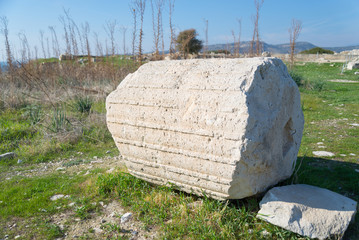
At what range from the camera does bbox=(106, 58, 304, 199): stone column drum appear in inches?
94.0

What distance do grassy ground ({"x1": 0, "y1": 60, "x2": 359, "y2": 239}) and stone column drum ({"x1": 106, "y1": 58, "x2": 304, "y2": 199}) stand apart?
24 cm

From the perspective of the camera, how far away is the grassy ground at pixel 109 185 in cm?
267

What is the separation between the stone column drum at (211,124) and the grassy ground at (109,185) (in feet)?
0.79

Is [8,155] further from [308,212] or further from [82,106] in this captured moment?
[308,212]

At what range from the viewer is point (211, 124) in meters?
2.45

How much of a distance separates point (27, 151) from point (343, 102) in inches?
321

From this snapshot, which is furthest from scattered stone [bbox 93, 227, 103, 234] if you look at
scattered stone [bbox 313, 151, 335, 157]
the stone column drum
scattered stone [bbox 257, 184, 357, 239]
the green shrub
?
the green shrub

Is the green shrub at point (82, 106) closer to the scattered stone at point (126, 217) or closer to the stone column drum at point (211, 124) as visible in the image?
the stone column drum at point (211, 124)

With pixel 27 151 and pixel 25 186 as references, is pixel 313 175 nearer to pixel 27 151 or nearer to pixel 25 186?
pixel 25 186

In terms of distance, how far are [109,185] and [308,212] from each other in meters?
2.24

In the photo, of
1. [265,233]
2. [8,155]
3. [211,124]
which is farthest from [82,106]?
[265,233]

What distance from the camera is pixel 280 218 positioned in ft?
8.11

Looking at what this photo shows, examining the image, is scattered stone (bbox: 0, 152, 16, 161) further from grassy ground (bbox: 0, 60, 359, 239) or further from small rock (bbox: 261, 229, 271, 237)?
small rock (bbox: 261, 229, 271, 237)

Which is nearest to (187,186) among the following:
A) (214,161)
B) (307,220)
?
(214,161)
